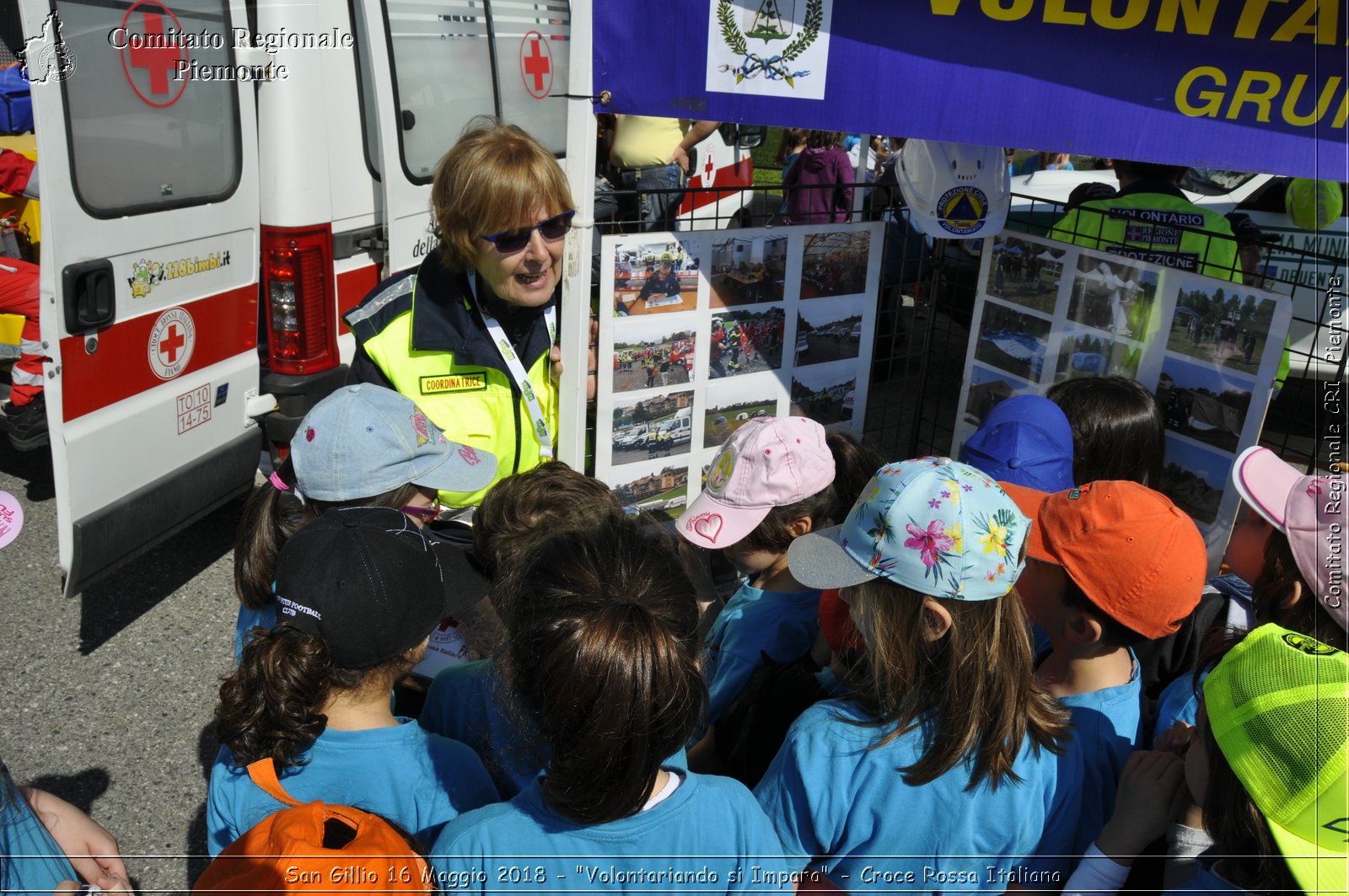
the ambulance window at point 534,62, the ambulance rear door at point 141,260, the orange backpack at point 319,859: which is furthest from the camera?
the ambulance window at point 534,62

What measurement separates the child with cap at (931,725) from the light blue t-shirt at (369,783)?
551 mm

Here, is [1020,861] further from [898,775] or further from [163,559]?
[163,559]

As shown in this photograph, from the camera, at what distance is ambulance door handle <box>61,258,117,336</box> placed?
9.43 feet

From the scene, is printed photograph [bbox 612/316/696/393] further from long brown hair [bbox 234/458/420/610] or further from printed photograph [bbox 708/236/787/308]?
long brown hair [bbox 234/458/420/610]

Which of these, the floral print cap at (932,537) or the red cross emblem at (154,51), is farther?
the red cross emblem at (154,51)

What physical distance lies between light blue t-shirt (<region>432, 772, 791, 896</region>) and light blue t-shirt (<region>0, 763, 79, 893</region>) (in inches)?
25.7

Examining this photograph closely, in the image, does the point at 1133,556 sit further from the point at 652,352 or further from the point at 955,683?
the point at 652,352

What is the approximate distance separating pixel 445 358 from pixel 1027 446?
4.86 feet

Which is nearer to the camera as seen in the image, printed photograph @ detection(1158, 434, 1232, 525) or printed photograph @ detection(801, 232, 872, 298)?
printed photograph @ detection(1158, 434, 1232, 525)

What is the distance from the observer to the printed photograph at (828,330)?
314 cm

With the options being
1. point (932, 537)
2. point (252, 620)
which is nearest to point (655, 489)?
point (252, 620)

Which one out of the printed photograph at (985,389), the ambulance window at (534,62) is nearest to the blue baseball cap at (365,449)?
the printed photograph at (985,389)

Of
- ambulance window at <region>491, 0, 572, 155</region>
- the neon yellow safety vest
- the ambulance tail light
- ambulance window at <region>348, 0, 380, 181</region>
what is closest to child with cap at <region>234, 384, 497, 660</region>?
the neon yellow safety vest

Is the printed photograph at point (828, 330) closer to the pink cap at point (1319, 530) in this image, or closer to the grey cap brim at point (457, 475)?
the grey cap brim at point (457, 475)
